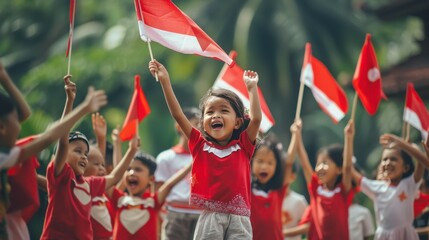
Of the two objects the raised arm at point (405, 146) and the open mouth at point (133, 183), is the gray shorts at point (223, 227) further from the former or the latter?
the raised arm at point (405, 146)

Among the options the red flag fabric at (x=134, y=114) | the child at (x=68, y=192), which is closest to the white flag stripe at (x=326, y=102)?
the red flag fabric at (x=134, y=114)

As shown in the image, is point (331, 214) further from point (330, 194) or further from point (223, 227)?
point (223, 227)

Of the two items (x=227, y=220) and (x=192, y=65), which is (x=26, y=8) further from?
(x=227, y=220)

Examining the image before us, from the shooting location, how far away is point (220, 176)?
6.17m

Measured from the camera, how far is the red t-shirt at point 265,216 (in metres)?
7.77

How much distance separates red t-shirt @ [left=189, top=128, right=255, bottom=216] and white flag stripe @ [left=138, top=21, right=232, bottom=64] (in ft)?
2.08

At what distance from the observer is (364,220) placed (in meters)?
9.09

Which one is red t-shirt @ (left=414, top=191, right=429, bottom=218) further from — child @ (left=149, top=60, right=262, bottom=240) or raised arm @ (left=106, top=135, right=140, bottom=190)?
raised arm @ (left=106, top=135, right=140, bottom=190)

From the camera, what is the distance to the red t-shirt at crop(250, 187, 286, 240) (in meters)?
7.77

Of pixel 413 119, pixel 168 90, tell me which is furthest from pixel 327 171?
pixel 168 90

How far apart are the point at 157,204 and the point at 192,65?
18658mm

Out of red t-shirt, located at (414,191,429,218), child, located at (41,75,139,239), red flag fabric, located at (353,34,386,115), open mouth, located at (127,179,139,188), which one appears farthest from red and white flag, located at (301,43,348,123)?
child, located at (41,75,139,239)

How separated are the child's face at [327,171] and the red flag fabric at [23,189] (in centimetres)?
329

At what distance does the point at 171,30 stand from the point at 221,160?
3.63 feet
